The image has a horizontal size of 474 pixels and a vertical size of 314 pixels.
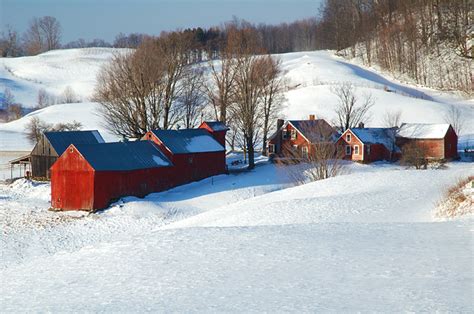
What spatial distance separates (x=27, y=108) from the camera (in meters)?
92.8

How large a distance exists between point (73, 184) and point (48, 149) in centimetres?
965

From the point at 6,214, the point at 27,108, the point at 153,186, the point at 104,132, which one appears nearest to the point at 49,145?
the point at 153,186

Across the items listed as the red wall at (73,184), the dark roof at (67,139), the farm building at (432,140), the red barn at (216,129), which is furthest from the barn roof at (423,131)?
the red wall at (73,184)

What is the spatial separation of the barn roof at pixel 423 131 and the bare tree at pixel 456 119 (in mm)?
7925

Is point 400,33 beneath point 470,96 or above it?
above

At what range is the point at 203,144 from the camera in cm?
4356

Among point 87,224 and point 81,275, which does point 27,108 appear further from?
point 81,275

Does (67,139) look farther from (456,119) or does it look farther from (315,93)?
(456,119)

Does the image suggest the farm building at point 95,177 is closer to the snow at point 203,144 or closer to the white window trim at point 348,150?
the snow at point 203,144

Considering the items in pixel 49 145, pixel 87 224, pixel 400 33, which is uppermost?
pixel 400 33

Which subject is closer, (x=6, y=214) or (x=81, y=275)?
(x=81, y=275)

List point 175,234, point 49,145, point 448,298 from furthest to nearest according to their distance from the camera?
point 49,145 → point 175,234 → point 448,298

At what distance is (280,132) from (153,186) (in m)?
16.2

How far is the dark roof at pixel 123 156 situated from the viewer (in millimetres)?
34875
